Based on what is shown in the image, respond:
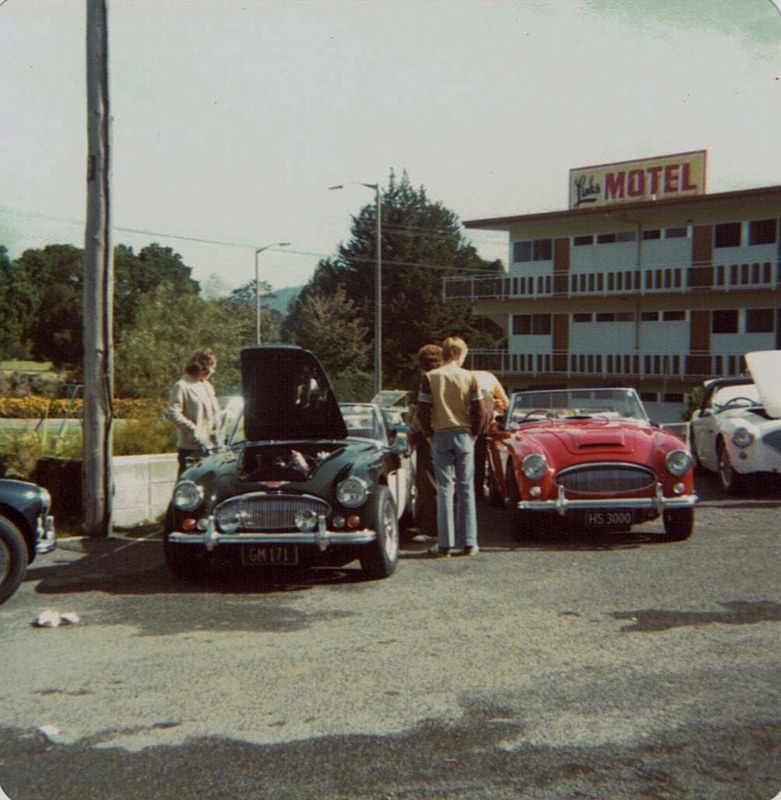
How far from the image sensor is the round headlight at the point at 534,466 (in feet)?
28.1

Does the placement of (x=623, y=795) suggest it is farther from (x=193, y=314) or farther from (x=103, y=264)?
(x=193, y=314)

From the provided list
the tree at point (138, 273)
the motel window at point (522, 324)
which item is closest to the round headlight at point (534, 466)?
the motel window at point (522, 324)

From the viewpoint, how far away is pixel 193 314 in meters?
35.0

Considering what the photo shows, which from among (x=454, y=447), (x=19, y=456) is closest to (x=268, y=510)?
(x=454, y=447)

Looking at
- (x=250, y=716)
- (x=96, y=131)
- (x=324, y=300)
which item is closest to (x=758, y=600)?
(x=250, y=716)

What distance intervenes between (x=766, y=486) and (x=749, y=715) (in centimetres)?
917

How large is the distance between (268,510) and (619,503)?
3.12 meters

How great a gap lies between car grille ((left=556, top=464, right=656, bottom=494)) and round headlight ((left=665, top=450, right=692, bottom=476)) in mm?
189

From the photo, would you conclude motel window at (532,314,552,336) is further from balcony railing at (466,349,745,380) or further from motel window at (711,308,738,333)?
motel window at (711,308,738,333)

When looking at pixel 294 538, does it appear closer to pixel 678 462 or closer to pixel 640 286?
pixel 678 462

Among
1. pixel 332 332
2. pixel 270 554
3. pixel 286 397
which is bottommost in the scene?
pixel 270 554

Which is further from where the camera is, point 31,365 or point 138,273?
point 31,365

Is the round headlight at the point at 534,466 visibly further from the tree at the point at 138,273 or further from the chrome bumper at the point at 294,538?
the tree at the point at 138,273

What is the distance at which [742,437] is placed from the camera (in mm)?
11867
